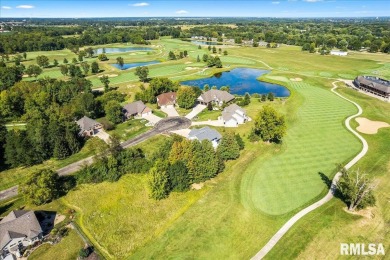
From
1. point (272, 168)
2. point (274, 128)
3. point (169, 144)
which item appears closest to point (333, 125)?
point (274, 128)

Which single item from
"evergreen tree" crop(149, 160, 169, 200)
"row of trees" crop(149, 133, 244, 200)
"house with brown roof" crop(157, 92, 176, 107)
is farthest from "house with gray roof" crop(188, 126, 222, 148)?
"house with brown roof" crop(157, 92, 176, 107)

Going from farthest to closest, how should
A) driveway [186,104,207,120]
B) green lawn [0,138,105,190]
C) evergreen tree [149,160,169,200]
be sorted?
driveway [186,104,207,120] < green lawn [0,138,105,190] < evergreen tree [149,160,169,200]

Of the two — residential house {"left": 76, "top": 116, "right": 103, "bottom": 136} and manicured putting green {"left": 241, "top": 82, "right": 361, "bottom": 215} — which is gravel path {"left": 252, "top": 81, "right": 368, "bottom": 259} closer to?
manicured putting green {"left": 241, "top": 82, "right": 361, "bottom": 215}

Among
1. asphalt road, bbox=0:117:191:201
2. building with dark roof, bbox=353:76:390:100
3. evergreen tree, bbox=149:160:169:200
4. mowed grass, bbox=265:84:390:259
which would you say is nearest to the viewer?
mowed grass, bbox=265:84:390:259

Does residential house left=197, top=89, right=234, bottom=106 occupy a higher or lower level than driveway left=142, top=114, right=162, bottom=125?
higher

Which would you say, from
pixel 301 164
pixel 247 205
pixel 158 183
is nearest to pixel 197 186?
pixel 158 183

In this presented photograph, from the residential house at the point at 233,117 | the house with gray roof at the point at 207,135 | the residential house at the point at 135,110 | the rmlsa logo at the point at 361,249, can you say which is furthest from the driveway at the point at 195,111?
the rmlsa logo at the point at 361,249

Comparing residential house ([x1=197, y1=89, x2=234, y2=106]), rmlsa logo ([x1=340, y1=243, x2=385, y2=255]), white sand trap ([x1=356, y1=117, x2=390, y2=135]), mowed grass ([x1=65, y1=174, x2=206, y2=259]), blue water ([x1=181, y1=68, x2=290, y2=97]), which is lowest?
mowed grass ([x1=65, y1=174, x2=206, y2=259])
